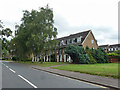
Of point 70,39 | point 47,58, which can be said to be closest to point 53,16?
point 70,39

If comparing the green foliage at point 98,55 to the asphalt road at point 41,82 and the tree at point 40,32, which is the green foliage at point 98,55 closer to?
the tree at point 40,32

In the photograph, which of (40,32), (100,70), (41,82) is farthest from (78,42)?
(41,82)

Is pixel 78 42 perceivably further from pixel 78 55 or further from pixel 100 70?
pixel 100 70

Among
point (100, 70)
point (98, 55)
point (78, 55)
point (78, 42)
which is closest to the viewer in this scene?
point (100, 70)

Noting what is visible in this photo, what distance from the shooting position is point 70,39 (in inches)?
1857

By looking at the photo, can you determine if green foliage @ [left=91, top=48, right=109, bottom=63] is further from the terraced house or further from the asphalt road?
the asphalt road

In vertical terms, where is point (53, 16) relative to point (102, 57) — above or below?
above

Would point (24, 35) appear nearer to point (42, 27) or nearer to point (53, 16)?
point (42, 27)

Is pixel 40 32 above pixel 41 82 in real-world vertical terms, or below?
above

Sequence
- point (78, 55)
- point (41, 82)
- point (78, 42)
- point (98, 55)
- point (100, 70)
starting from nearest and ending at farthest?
point (41, 82)
point (100, 70)
point (78, 55)
point (98, 55)
point (78, 42)

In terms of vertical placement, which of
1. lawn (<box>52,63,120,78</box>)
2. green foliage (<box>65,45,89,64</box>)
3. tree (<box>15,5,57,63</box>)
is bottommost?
lawn (<box>52,63,120,78</box>)

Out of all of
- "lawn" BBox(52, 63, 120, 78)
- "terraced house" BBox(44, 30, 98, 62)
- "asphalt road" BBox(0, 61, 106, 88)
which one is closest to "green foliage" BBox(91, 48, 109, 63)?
"terraced house" BBox(44, 30, 98, 62)

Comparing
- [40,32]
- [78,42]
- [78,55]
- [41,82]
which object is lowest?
[41,82]

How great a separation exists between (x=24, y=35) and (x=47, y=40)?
21.2ft
